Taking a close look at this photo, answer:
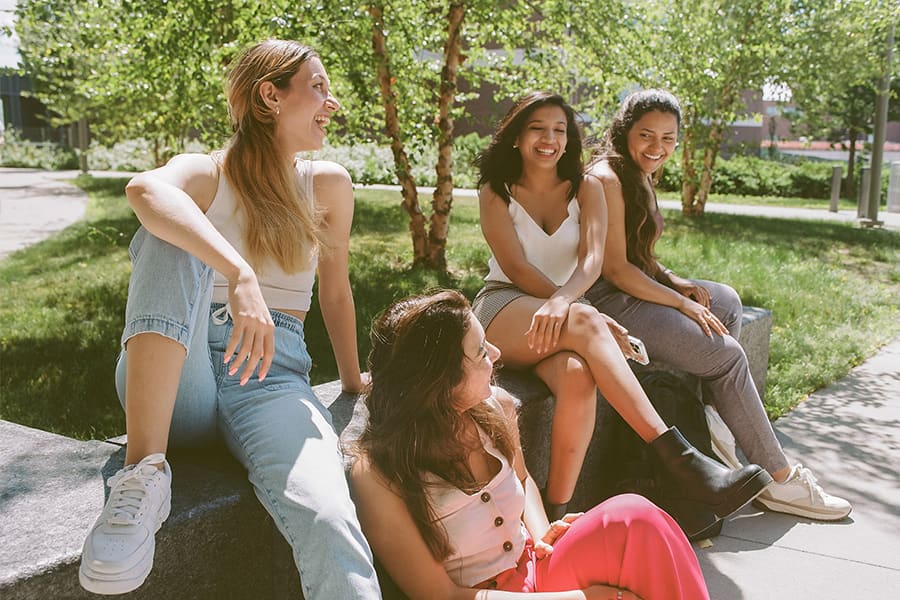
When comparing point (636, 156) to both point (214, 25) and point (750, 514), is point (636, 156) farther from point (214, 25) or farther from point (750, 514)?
point (214, 25)

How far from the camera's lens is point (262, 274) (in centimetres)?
276

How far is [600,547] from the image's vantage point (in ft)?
7.69

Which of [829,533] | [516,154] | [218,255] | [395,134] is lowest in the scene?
[829,533]

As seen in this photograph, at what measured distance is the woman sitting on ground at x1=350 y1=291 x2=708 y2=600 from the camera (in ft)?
7.45

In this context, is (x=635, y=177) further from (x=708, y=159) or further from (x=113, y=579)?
(x=708, y=159)

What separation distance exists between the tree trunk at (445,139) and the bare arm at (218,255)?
19.0 ft

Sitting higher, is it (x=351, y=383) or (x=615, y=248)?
(x=615, y=248)

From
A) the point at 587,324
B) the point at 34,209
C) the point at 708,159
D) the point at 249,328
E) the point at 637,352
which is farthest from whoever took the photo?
the point at 34,209

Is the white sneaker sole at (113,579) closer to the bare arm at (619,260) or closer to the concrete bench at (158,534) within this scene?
the concrete bench at (158,534)

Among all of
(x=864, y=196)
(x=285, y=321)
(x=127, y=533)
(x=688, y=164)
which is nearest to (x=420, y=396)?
(x=285, y=321)

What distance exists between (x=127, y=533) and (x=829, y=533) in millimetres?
2986

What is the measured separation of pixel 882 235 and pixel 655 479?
1212cm

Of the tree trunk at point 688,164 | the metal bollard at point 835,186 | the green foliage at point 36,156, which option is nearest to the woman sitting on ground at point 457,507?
the tree trunk at point 688,164

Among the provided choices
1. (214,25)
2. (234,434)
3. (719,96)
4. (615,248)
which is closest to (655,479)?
(615,248)
